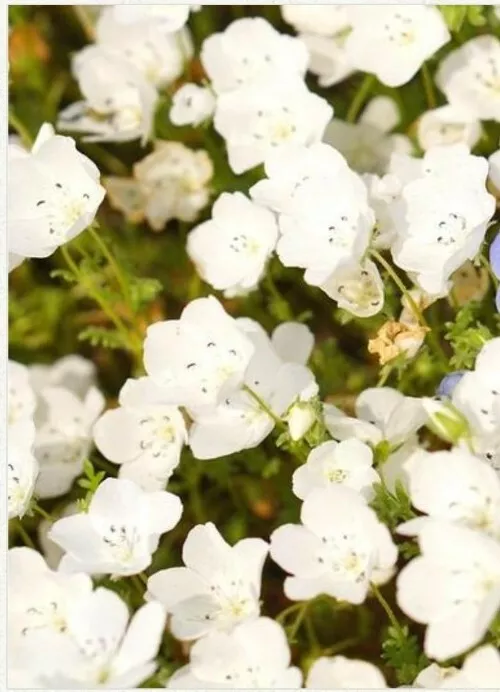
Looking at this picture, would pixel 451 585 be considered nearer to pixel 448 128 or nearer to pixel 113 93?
pixel 448 128

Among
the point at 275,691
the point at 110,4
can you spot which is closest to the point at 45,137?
the point at 110,4

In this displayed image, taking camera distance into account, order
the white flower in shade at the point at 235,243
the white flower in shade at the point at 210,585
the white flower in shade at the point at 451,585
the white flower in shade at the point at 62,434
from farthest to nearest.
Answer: the white flower in shade at the point at 62,434, the white flower in shade at the point at 235,243, the white flower in shade at the point at 210,585, the white flower in shade at the point at 451,585

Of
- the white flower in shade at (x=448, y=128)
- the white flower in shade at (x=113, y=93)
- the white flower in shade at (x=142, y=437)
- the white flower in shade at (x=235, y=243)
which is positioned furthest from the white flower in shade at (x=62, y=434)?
the white flower in shade at (x=448, y=128)

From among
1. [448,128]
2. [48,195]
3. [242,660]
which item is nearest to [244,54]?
[448,128]

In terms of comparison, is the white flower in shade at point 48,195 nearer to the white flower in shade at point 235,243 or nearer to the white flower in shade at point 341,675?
the white flower in shade at point 235,243

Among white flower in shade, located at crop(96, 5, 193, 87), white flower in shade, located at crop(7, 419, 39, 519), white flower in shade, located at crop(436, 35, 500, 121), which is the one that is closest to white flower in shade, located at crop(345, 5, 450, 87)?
white flower in shade, located at crop(436, 35, 500, 121)

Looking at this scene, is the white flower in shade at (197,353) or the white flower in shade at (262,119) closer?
the white flower in shade at (197,353)
